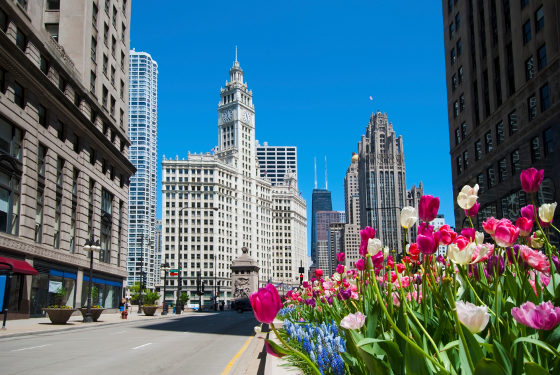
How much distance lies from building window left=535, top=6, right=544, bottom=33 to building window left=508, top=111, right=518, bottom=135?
6604 millimetres

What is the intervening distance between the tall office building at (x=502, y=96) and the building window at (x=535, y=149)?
71 mm

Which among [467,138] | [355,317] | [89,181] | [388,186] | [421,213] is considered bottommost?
[355,317]

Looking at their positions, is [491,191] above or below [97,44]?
below

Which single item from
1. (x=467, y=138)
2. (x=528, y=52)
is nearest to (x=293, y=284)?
(x=467, y=138)

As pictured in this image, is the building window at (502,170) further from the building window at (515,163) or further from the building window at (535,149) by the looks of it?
the building window at (535,149)

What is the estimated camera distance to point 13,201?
33.1 meters

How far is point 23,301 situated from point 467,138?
41521 mm

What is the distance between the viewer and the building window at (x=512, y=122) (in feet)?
134

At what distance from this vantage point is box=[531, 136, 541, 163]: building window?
36281mm

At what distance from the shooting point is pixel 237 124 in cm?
17938

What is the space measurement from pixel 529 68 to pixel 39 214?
37.9 meters

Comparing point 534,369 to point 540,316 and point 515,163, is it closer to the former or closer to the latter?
point 540,316

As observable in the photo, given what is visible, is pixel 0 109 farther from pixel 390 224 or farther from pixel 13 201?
pixel 390 224

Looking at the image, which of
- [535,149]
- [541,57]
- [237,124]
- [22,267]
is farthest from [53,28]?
[237,124]
